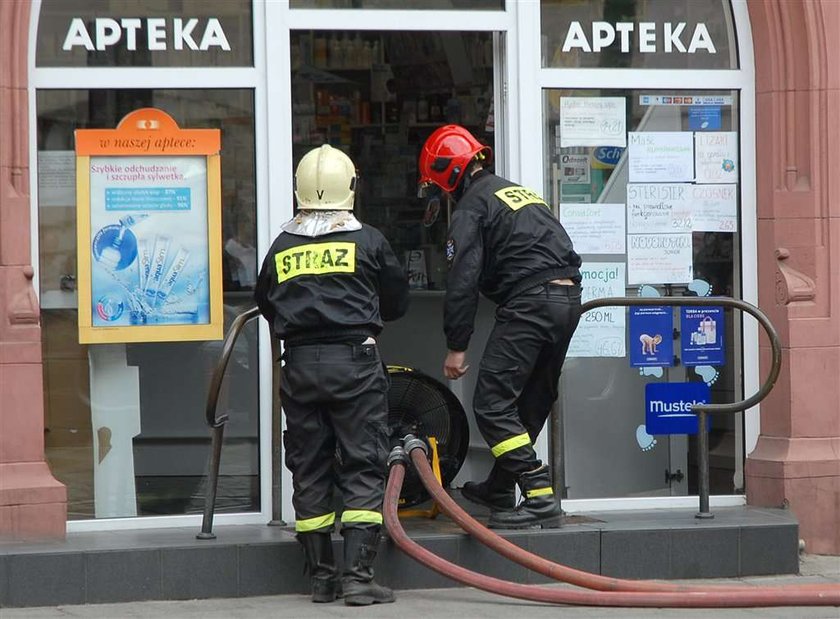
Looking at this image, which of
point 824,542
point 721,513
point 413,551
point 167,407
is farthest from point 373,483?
point 824,542

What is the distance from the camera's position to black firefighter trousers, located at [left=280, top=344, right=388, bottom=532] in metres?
6.89

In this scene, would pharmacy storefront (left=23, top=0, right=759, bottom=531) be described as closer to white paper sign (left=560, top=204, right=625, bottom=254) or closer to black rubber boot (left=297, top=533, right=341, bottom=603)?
white paper sign (left=560, top=204, right=625, bottom=254)

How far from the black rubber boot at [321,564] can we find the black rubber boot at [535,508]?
3.22ft

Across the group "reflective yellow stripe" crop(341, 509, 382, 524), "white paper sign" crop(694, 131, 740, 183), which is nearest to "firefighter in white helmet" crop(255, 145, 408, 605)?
"reflective yellow stripe" crop(341, 509, 382, 524)

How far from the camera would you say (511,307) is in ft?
24.8

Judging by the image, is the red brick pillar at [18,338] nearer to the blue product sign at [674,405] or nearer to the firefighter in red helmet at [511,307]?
the firefighter in red helmet at [511,307]

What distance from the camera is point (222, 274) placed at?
8.09m

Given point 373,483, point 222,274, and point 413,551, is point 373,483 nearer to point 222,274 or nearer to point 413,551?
point 413,551

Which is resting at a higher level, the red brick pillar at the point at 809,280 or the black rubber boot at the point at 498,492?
the red brick pillar at the point at 809,280

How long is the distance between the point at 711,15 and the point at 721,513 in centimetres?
280

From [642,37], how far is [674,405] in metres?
2.08

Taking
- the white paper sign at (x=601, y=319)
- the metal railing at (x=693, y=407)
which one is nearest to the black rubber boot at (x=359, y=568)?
the metal railing at (x=693, y=407)

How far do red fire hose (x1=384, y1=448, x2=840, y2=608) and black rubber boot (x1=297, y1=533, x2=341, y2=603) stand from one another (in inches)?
12.1

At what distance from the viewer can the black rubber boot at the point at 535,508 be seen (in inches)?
296
